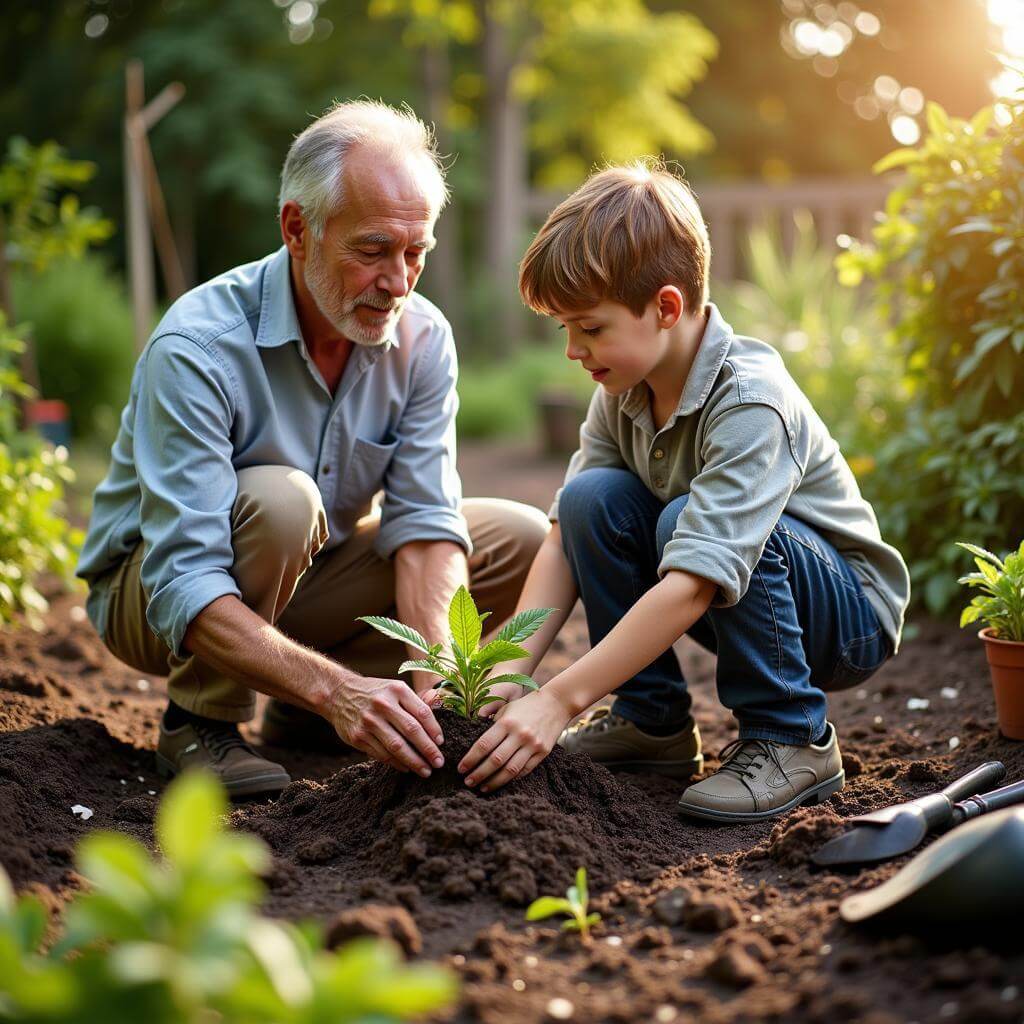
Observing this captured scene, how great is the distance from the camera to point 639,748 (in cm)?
264

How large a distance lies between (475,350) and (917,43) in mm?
9835

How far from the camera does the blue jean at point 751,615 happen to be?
7.64 feet

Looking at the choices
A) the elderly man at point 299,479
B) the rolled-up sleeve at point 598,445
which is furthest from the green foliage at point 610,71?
the rolled-up sleeve at point 598,445

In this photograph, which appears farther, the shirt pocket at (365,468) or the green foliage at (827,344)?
the green foliage at (827,344)

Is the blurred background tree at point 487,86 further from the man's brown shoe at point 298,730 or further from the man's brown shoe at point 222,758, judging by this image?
the man's brown shoe at point 222,758

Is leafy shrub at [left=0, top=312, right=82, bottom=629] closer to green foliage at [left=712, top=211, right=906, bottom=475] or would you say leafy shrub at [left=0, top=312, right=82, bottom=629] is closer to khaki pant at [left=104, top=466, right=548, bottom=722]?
khaki pant at [left=104, top=466, right=548, bottom=722]

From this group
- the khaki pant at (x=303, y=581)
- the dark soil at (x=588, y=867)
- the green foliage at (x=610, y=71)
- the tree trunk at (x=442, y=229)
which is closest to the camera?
the dark soil at (x=588, y=867)

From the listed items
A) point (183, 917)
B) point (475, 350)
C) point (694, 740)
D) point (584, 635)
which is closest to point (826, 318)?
point (584, 635)

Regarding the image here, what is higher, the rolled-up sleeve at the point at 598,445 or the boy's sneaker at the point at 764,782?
the rolled-up sleeve at the point at 598,445

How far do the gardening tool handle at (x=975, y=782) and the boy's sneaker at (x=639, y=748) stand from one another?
65 cm

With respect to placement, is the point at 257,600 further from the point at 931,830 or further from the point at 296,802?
the point at 931,830

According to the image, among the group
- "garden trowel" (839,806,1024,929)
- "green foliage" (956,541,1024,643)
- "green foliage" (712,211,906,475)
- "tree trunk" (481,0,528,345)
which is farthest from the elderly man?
"tree trunk" (481,0,528,345)

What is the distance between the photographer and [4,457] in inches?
142

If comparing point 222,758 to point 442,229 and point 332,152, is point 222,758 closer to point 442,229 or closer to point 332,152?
point 332,152
